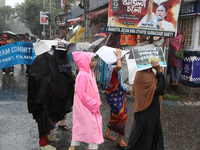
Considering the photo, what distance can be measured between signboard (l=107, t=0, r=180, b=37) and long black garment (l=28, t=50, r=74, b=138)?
12.4ft

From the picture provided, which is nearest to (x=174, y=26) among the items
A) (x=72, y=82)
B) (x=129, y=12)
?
(x=129, y=12)

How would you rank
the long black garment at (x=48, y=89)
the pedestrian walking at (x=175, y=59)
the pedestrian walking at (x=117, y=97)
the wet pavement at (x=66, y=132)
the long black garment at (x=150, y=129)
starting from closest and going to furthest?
the long black garment at (x=150, y=129)
the long black garment at (x=48, y=89)
the pedestrian walking at (x=117, y=97)
the wet pavement at (x=66, y=132)
the pedestrian walking at (x=175, y=59)

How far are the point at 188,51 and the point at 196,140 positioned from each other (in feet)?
13.9

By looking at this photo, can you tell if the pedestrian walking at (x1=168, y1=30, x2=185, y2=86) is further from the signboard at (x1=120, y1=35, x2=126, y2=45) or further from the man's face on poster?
the signboard at (x1=120, y1=35, x2=126, y2=45)

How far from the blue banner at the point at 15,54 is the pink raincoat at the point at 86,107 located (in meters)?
6.31

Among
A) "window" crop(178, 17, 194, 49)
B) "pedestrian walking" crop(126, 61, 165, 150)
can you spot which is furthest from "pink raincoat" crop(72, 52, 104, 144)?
"window" crop(178, 17, 194, 49)

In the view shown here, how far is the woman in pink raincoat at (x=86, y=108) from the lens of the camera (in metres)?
3.05

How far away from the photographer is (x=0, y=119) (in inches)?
194

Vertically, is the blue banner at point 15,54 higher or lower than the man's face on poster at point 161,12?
lower

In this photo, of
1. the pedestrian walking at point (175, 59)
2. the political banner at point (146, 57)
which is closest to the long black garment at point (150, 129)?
the political banner at point (146, 57)

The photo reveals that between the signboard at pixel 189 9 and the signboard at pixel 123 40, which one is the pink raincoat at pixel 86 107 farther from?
the signboard at pixel 189 9

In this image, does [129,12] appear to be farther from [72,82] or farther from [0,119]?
[0,119]

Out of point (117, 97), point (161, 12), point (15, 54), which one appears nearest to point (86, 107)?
point (117, 97)

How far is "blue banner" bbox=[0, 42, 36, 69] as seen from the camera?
8.53 m
